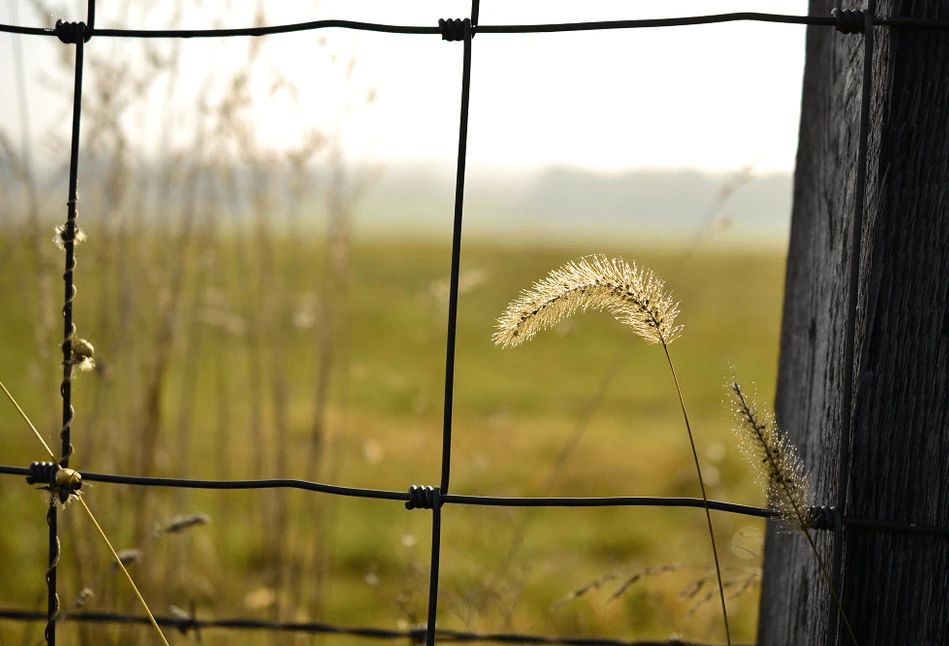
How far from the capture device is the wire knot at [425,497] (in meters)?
0.90

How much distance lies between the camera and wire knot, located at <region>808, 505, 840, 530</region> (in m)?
0.82

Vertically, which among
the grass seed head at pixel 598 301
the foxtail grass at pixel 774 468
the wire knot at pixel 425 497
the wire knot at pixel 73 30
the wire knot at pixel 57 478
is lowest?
the wire knot at pixel 57 478

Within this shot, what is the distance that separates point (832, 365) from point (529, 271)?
684 inches

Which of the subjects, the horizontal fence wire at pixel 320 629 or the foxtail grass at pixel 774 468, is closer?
the foxtail grass at pixel 774 468

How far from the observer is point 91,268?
1962 mm

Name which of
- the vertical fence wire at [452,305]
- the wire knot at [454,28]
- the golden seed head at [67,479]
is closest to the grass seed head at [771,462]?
the vertical fence wire at [452,305]

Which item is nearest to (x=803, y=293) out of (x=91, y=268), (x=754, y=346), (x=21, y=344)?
(x=91, y=268)

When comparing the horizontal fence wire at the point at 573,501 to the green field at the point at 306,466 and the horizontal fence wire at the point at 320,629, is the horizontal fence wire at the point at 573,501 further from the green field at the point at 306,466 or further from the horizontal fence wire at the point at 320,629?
the horizontal fence wire at the point at 320,629

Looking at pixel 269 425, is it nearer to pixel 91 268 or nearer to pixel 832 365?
pixel 91 268

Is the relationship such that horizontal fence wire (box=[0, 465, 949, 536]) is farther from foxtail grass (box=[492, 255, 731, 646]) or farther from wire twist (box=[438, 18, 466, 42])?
wire twist (box=[438, 18, 466, 42])

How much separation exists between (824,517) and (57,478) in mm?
802

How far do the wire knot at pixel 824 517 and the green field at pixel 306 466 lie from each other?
109 millimetres

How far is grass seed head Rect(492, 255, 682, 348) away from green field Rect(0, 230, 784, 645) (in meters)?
0.25

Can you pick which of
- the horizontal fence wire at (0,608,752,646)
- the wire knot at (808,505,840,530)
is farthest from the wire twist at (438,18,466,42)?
the horizontal fence wire at (0,608,752,646)
